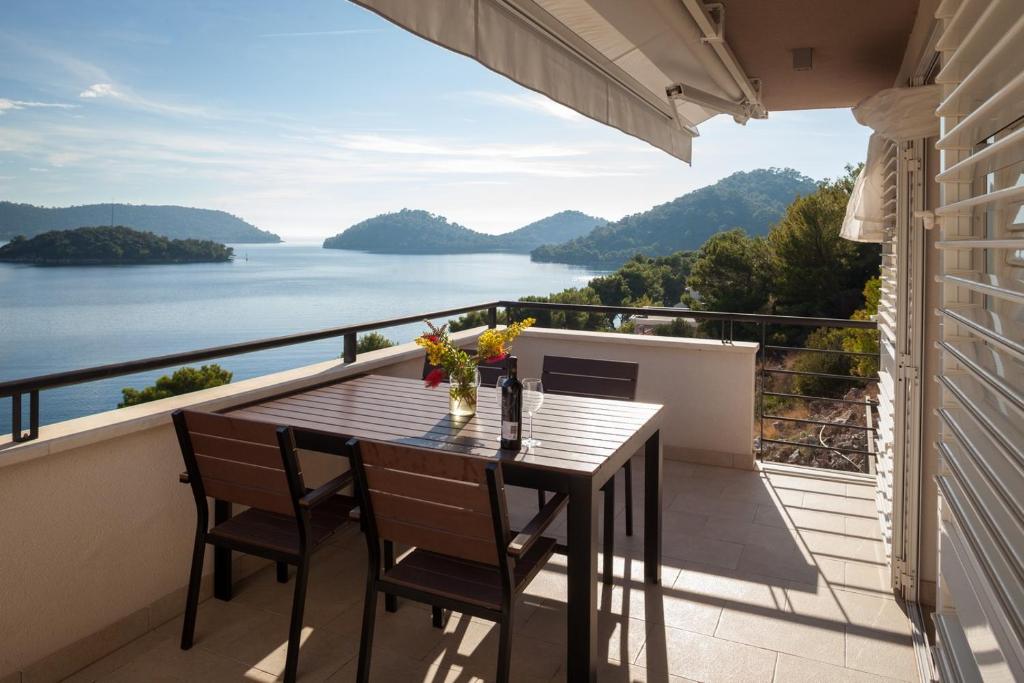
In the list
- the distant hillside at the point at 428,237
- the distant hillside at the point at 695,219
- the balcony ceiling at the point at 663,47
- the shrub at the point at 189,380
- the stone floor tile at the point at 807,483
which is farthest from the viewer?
the distant hillside at the point at 695,219

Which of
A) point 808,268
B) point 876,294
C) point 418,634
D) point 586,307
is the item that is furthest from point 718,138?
point 418,634

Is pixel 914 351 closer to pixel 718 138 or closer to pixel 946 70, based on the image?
pixel 946 70

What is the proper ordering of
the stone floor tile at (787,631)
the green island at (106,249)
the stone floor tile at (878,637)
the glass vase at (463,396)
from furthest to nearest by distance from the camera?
the green island at (106,249) → the glass vase at (463,396) → the stone floor tile at (787,631) → the stone floor tile at (878,637)

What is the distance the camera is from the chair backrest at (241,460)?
2.21 meters

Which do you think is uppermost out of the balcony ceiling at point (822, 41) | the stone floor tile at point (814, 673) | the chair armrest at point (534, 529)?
the balcony ceiling at point (822, 41)

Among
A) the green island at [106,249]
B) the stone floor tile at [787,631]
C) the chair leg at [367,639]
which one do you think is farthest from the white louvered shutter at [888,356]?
the green island at [106,249]

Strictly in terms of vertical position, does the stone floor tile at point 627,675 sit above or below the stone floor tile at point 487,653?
below

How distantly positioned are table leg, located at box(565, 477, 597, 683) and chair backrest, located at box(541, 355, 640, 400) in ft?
5.02

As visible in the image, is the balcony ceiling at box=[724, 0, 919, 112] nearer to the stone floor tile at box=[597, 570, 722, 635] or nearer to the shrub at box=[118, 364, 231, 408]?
the stone floor tile at box=[597, 570, 722, 635]

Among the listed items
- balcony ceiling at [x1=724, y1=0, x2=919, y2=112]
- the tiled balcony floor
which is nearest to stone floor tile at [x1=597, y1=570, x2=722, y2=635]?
the tiled balcony floor

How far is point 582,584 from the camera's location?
2.13 m

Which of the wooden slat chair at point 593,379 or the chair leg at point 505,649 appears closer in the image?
the chair leg at point 505,649

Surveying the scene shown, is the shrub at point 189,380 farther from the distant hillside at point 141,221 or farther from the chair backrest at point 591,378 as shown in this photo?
the chair backrest at point 591,378

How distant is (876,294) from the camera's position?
1902cm
